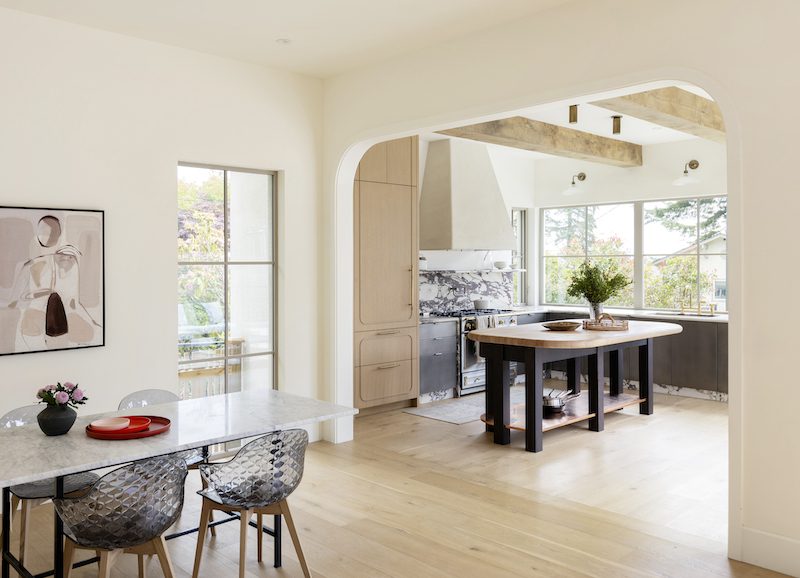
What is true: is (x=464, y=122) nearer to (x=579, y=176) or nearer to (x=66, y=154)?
(x=66, y=154)

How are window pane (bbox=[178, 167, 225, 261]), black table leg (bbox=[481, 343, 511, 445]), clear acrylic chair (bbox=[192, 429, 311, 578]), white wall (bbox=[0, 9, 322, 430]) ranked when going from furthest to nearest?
black table leg (bbox=[481, 343, 511, 445]) → window pane (bbox=[178, 167, 225, 261]) → white wall (bbox=[0, 9, 322, 430]) → clear acrylic chair (bbox=[192, 429, 311, 578])

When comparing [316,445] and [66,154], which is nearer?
[66,154]

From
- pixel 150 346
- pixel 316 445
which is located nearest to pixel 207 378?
pixel 150 346

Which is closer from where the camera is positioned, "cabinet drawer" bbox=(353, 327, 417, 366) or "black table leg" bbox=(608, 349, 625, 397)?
"cabinet drawer" bbox=(353, 327, 417, 366)

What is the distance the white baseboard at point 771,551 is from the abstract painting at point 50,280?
3.85 metres

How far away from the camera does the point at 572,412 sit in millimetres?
6031

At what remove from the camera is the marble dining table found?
2.59 meters

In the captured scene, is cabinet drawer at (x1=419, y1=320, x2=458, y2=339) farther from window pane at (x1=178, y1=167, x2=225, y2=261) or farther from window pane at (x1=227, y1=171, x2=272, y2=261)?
window pane at (x1=178, y1=167, x2=225, y2=261)

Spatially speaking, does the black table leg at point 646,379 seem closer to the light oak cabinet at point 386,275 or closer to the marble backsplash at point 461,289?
the light oak cabinet at point 386,275

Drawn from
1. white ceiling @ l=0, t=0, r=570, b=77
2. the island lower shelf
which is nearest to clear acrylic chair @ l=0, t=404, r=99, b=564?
white ceiling @ l=0, t=0, r=570, b=77

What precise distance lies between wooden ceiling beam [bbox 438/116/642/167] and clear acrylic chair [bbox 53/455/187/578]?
4169 millimetres

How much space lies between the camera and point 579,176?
29.4 ft

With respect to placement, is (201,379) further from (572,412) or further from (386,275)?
(572,412)

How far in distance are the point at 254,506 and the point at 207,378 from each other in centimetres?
236
